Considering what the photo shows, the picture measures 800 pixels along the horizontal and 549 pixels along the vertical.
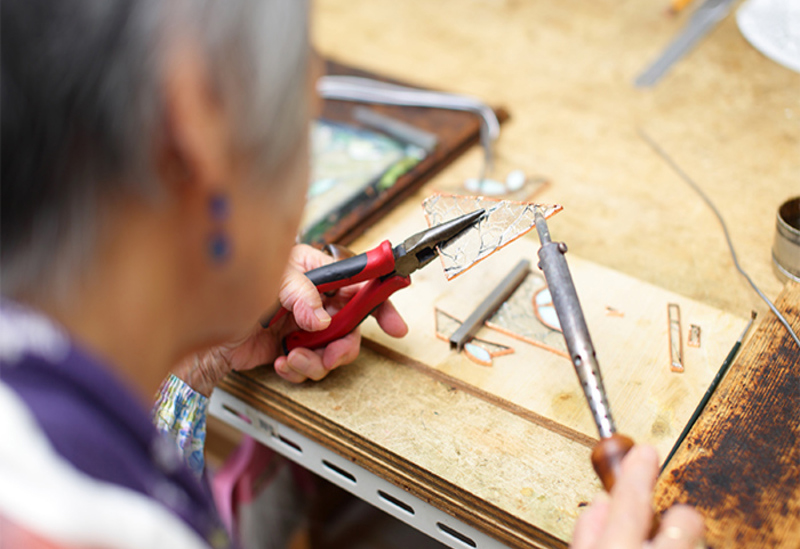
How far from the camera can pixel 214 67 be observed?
1.28ft

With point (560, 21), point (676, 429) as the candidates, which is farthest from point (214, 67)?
point (560, 21)

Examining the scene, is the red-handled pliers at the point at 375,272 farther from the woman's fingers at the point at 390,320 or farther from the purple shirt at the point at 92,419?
the purple shirt at the point at 92,419

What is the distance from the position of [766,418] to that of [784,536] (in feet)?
0.47

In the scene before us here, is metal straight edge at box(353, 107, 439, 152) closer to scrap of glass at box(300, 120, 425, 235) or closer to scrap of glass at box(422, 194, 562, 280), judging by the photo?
scrap of glass at box(300, 120, 425, 235)

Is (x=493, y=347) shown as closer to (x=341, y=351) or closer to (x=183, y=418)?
(x=341, y=351)

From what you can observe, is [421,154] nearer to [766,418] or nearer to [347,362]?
[347,362]

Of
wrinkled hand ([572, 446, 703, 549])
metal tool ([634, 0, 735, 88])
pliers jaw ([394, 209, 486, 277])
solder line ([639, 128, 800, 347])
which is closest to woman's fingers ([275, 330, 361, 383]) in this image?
pliers jaw ([394, 209, 486, 277])

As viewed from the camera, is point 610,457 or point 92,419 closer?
point 92,419

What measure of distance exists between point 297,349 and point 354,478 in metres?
0.19

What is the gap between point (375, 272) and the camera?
799 millimetres

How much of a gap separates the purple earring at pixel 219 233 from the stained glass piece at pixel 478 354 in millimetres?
460

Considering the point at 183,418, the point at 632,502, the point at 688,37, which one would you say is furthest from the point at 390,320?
the point at 688,37

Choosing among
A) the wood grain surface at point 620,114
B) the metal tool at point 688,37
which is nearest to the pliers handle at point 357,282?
the wood grain surface at point 620,114

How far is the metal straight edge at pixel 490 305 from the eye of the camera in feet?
2.92
